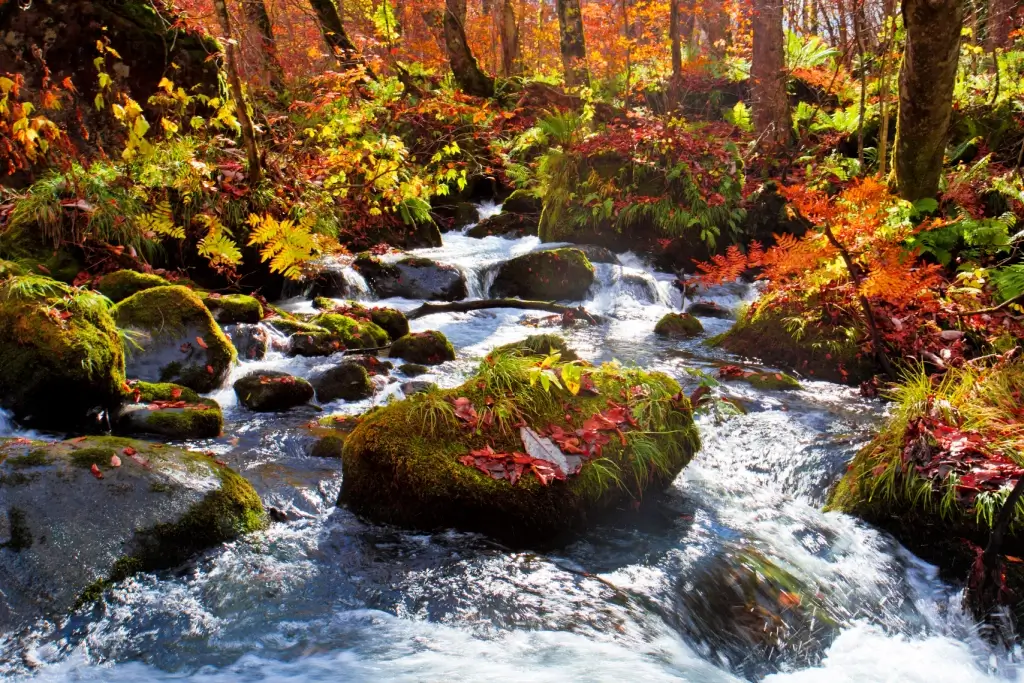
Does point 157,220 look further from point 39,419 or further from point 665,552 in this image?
point 665,552

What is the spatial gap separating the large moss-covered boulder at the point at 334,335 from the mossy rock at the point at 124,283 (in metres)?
1.43

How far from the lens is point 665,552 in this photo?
365 centimetres

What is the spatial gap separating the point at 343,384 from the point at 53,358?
2231 mm

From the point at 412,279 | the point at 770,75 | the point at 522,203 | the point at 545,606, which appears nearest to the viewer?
the point at 545,606

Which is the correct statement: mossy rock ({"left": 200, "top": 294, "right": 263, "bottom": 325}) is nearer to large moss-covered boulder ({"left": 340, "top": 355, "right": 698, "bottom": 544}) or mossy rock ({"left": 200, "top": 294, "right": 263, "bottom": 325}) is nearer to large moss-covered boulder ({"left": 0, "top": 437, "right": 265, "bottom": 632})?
large moss-covered boulder ({"left": 0, "top": 437, "right": 265, "bottom": 632})

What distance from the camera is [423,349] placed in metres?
7.29

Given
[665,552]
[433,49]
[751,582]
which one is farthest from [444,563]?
[433,49]

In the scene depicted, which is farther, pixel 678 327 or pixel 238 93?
pixel 678 327

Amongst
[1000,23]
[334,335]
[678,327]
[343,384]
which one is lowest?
[678,327]

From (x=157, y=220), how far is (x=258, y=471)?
433cm

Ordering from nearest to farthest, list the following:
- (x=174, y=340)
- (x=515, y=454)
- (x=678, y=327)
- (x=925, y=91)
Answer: (x=515, y=454) → (x=174, y=340) → (x=925, y=91) → (x=678, y=327)

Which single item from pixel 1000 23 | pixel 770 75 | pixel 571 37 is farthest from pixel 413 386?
pixel 1000 23

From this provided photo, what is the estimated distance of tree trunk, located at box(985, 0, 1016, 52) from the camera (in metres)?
11.9

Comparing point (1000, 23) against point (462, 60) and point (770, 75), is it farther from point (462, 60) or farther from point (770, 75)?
point (462, 60)
